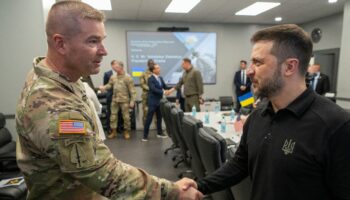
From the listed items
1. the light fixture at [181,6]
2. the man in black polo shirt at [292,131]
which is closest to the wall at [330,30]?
the light fixture at [181,6]

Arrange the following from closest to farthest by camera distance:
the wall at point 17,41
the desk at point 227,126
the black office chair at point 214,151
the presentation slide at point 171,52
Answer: the black office chair at point 214,151 → the desk at point 227,126 → the wall at point 17,41 → the presentation slide at point 171,52

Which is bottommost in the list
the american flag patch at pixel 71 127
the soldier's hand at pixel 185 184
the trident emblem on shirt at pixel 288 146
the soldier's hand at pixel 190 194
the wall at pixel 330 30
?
the soldier's hand at pixel 190 194

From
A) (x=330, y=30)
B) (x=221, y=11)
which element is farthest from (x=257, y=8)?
(x=330, y=30)

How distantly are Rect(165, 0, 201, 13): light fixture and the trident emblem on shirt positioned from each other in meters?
4.50

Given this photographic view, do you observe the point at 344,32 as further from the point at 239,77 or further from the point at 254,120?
the point at 254,120

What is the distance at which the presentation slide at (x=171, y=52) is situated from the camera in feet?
21.4

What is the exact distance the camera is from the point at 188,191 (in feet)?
3.90

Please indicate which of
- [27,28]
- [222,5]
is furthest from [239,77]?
[27,28]

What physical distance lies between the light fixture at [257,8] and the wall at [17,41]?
13.8 ft

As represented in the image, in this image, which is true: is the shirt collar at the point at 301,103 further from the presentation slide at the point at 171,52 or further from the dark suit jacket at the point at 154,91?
the presentation slide at the point at 171,52

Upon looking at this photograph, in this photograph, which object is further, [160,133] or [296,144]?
[160,133]

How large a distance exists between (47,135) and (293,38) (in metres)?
1.06

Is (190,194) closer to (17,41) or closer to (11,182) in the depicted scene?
(11,182)

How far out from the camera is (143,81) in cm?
545
